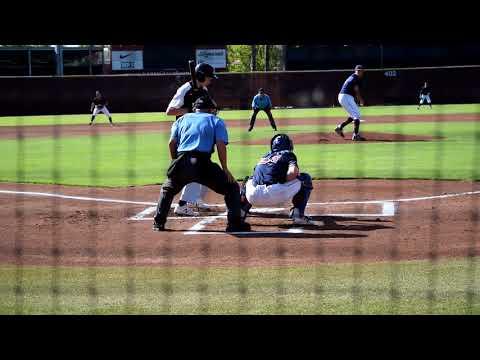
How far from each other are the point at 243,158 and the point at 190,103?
8915 mm

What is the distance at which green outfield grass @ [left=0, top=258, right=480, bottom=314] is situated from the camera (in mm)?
5773

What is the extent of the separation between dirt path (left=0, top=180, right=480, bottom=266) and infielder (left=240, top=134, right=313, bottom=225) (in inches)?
12.7

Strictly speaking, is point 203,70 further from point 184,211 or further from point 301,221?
point 301,221

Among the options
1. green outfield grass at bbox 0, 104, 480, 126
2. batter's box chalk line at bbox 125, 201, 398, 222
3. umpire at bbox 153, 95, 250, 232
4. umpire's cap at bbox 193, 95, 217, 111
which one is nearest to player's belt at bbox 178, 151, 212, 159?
umpire at bbox 153, 95, 250, 232

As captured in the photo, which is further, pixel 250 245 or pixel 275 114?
pixel 275 114

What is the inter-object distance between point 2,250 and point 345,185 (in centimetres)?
648

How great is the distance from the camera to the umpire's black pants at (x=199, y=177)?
889 cm

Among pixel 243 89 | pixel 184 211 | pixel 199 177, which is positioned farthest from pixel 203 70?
pixel 243 89

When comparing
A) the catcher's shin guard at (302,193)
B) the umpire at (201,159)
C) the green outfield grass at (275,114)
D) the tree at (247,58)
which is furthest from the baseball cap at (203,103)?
the tree at (247,58)

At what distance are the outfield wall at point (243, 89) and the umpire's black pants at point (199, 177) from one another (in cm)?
3453

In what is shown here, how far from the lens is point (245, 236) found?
9.11 m

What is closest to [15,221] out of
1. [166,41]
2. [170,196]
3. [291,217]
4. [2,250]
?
[2,250]

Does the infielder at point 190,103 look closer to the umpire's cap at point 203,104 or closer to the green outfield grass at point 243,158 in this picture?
the umpire's cap at point 203,104

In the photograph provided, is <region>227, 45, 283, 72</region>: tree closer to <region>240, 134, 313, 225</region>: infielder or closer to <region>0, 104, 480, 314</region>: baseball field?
<region>0, 104, 480, 314</region>: baseball field
